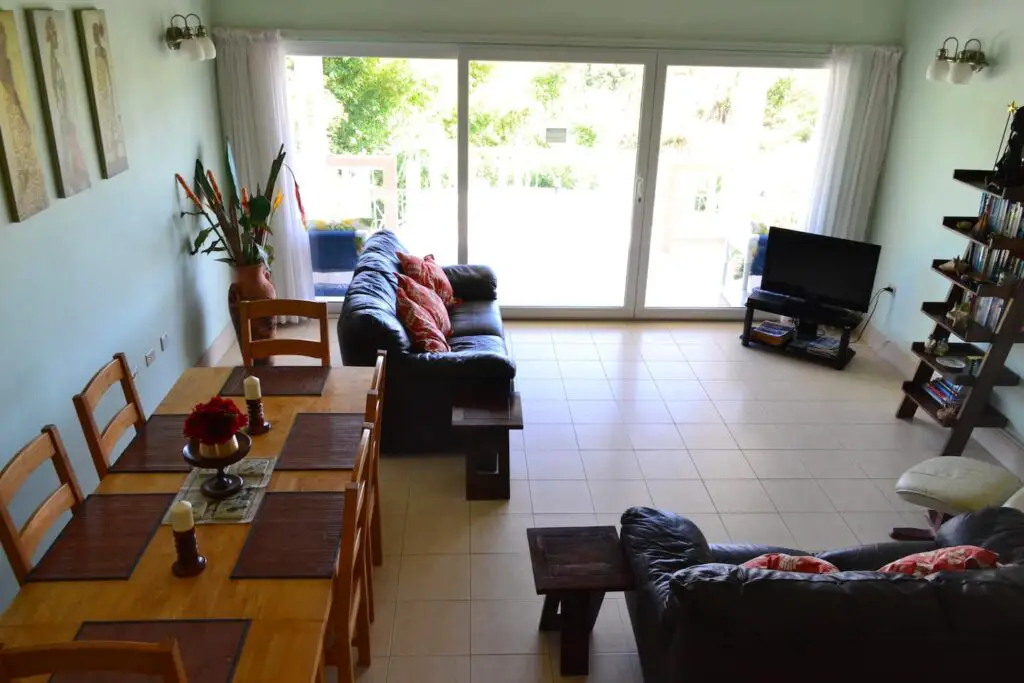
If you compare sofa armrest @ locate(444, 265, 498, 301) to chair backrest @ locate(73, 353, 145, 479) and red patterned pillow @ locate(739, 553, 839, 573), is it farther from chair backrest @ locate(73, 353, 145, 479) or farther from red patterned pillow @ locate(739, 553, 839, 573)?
red patterned pillow @ locate(739, 553, 839, 573)

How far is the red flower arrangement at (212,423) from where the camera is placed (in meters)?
2.27

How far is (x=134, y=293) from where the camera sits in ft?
13.4

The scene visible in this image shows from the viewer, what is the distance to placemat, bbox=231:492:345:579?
2109mm

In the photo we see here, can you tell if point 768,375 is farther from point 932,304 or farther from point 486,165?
point 486,165

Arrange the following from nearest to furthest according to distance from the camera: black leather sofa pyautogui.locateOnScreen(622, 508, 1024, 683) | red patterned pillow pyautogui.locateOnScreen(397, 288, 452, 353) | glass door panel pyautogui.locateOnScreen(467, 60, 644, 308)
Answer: black leather sofa pyautogui.locateOnScreen(622, 508, 1024, 683) → red patterned pillow pyautogui.locateOnScreen(397, 288, 452, 353) → glass door panel pyautogui.locateOnScreen(467, 60, 644, 308)

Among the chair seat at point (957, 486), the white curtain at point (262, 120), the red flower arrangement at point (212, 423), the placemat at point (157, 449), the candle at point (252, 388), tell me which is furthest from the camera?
the white curtain at point (262, 120)

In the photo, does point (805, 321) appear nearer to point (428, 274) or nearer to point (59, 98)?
point (428, 274)

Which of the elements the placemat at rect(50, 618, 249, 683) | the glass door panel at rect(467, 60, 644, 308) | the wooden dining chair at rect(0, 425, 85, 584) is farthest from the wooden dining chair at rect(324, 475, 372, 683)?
the glass door panel at rect(467, 60, 644, 308)

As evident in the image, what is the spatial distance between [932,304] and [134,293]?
4.62 m

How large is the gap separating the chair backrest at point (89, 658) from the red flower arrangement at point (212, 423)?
2.71 feet

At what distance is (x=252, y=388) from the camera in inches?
109

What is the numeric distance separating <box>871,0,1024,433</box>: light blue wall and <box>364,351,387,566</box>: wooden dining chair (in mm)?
3723

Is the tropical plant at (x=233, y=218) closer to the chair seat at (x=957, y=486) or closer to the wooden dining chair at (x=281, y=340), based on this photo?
the wooden dining chair at (x=281, y=340)

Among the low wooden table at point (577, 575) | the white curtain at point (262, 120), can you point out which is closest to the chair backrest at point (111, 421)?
the low wooden table at point (577, 575)
